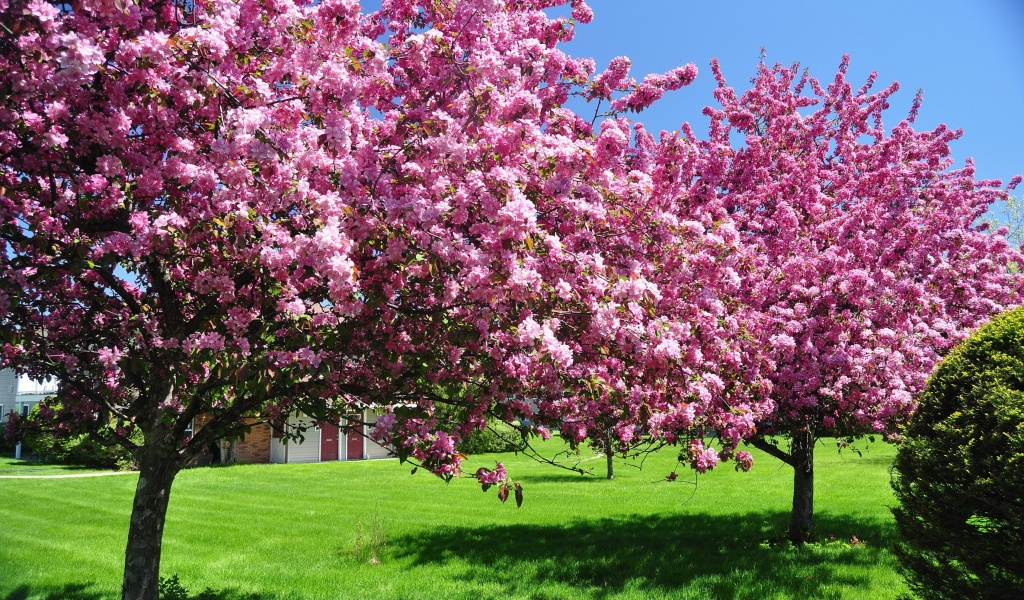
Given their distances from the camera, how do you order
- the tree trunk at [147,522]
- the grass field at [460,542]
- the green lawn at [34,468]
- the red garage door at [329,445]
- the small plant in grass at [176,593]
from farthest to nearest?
the red garage door at [329,445] < the green lawn at [34,468] < the grass field at [460,542] < the small plant in grass at [176,593] < the tree trunk at [147,522]

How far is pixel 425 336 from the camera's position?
16.4ft

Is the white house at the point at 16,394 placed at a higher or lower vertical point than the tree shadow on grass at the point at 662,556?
higher

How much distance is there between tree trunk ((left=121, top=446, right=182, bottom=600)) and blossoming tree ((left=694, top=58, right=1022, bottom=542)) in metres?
6.70

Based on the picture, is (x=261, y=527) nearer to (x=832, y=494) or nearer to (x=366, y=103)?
(x=366, y=103)

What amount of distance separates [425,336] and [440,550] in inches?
309

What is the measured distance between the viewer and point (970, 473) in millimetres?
5262

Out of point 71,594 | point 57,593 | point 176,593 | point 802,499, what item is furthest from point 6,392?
point 802,499

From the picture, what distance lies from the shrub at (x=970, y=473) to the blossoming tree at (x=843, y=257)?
2.51 meters

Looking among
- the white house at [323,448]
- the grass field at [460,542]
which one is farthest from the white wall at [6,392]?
the grass field at [460,542]

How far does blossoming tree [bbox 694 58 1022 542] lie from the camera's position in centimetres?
901

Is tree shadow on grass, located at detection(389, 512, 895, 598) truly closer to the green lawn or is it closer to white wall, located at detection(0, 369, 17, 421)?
the green lawn

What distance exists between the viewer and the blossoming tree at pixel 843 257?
29.6 ft

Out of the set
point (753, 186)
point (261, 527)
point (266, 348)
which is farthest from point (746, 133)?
point (261, 527)

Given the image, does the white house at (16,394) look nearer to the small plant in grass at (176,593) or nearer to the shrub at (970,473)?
the small plant in grass at (176,593)
